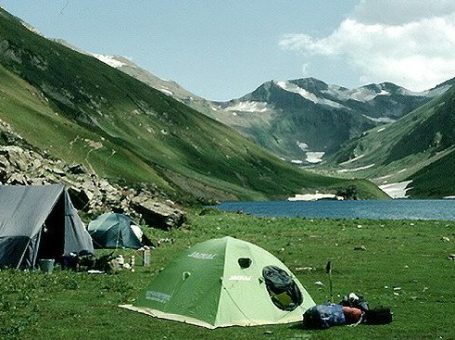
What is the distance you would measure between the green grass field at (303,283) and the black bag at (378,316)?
0.29m

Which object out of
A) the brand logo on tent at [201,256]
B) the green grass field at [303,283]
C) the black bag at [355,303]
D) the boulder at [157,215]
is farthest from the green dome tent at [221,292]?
the boulder at [157,215]

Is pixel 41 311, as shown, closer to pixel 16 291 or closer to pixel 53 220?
pixel 16 291

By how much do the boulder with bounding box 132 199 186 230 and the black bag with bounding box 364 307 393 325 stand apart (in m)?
38.0

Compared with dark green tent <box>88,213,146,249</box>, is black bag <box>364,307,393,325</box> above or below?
below

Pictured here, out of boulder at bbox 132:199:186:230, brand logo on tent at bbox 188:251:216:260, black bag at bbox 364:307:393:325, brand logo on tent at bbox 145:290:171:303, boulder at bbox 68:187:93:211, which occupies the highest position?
boulder at bbox 68:187:93:211

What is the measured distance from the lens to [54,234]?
34.9 meters

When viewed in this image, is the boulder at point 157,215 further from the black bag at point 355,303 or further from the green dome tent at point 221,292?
the black bag at point 355,303

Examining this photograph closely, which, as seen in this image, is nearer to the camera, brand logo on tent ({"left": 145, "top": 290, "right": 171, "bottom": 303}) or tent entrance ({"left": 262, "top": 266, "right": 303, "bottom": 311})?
tent entrance ({"left": 262, "top": 266, "right": 303, "bottom": 311})

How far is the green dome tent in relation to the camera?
21.0m

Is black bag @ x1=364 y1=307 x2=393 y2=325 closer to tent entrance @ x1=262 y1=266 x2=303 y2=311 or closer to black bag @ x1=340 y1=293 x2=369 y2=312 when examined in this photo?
black bag @ x1=340 y1=293 x2=369 y2=312

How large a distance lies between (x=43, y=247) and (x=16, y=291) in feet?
32.0

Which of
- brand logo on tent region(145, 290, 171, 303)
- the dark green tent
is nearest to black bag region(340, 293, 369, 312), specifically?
brand logo on tent region(145, 290, 171, 303)

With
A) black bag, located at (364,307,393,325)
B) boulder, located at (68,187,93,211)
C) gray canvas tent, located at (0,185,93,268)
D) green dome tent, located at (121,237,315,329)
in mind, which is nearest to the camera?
black bag, located at (364,307,393,325)

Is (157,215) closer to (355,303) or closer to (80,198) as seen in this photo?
(80,198)
